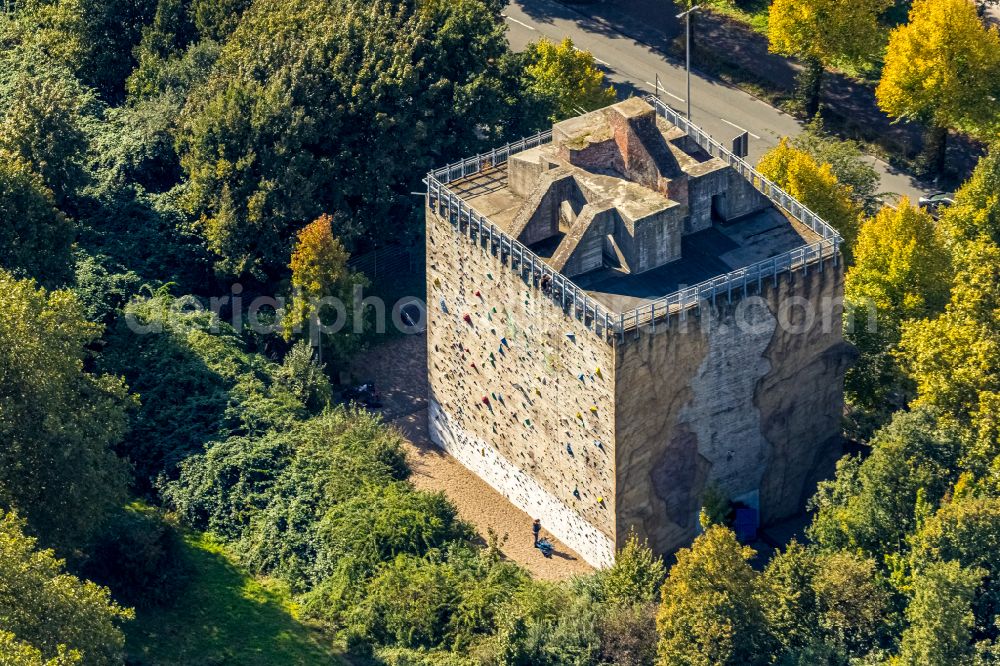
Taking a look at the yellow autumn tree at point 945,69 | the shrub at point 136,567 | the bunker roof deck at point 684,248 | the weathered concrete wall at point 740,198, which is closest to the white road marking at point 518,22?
the yellow autumn tree at point 945,69

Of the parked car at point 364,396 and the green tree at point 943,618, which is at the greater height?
the green tree at point 943,618

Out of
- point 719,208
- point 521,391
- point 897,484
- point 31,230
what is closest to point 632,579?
point 521,391

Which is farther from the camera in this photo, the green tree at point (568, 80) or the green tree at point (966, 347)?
the green tree at point (568, 80)

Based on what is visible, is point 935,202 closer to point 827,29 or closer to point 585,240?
point 827,29

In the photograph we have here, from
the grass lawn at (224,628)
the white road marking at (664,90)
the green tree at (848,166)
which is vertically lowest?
the grass lawn at (224,628)

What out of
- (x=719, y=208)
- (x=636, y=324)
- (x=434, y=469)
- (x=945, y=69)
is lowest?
(x=434, y=469)

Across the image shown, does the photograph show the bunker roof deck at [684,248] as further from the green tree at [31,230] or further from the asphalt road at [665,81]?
the asphalt road at [665,81]

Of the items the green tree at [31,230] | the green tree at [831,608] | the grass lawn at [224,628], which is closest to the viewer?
the green tree at [831,608]
